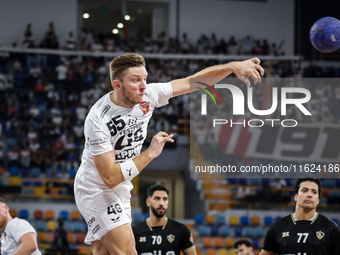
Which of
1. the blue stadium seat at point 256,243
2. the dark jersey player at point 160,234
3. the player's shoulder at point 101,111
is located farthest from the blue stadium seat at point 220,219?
the player's shoulder at point 101,111

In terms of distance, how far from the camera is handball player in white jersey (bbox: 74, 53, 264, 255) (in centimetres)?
358

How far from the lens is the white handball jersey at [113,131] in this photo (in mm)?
3613

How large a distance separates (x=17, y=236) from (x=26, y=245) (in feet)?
0.71

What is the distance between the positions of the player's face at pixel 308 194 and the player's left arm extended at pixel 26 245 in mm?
3142

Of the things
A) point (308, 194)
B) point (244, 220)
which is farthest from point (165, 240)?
point (244, 220)

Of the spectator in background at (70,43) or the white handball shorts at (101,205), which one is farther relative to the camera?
the spectator in background at (70,43)

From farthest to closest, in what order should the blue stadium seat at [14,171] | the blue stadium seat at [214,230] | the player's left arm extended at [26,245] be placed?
the blue stadium seat at [14,171] < the blue stadium seat at [214,230] < the player's left arm extended at [26,245]

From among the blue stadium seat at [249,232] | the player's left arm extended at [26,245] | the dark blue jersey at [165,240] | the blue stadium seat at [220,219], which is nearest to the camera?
the player's left arm extended at [26,245]

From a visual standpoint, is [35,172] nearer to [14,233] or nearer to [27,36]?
[27,36]

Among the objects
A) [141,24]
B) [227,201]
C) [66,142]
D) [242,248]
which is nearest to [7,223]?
[242,248]

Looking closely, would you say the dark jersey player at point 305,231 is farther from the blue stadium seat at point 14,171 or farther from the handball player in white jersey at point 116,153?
the blue stadium seat at point 14,171

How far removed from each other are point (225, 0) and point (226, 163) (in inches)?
443

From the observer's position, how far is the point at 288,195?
47.9 ft

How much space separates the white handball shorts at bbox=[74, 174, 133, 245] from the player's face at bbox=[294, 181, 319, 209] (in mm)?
2516
